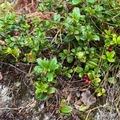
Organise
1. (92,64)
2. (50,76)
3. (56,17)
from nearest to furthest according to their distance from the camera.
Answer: (50,76)
(92,64)
(56,17)

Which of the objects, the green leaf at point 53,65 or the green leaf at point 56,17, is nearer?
the green leaf at point 53,65

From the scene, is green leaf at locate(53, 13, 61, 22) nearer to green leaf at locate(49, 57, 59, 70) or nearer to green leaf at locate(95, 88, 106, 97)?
green leaf at locate(49, 57, 59, 70)

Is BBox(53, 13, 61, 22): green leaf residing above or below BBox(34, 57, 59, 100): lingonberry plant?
→ above

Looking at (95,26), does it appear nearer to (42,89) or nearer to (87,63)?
(87,63)

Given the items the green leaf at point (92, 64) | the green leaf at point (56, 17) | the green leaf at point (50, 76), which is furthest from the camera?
the green leaf at point (56, 17)

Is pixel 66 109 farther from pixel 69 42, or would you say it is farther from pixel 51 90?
pixel 69 42

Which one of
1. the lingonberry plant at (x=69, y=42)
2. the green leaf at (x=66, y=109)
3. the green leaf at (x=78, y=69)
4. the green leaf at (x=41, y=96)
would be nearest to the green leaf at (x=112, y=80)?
the lingonberry plant at (x=69, y=42)

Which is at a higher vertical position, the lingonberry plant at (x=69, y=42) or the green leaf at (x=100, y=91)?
the lingonberry plant at (x=69, y=42)

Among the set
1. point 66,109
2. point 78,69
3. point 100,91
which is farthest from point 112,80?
point 66,109

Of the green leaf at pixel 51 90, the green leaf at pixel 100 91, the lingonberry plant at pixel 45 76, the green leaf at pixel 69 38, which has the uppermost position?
the green leaf at pixel 69 38

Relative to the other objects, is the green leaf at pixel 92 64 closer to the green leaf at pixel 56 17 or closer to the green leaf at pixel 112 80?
the green leaf at pixel 112 80

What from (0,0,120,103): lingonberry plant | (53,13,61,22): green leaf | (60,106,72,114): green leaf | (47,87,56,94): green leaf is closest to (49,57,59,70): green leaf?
(0,0,120,103): lingonberry plant
